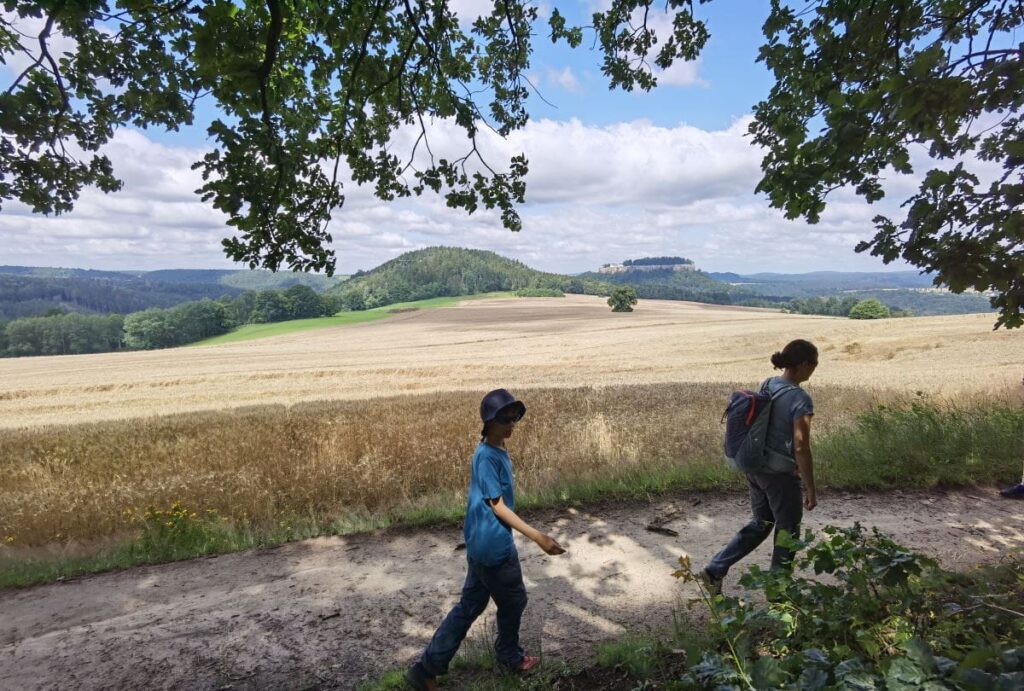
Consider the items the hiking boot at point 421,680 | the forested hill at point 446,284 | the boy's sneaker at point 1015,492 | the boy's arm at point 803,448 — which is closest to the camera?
the hiking boot at point 421,680

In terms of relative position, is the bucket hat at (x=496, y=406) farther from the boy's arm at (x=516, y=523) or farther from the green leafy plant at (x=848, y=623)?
the green leafy plant at (x=848, y=623)

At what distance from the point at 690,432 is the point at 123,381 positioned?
105 feet

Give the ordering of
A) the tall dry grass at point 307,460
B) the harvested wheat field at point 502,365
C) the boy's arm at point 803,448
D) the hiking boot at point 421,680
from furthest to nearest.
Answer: the harvested wheat field at point 502,365 < the tall dry grass at point 307,460 < the boy's arm at point 803,448 < the hiking boot at point 421,680

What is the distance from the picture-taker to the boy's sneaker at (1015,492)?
630 cm

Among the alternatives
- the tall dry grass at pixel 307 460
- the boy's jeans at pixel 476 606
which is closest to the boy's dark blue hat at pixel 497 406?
the boy's jeans at pixel 476 606

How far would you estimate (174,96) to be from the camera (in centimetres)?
455

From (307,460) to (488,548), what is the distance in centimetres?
632

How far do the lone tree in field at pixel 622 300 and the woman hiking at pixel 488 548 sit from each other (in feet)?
226

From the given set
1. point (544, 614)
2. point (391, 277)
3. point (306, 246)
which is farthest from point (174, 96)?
point (391, 277)

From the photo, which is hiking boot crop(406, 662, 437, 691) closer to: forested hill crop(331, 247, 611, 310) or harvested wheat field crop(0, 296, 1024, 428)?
harvested wheat field crop(0, 296, 1024, 428)

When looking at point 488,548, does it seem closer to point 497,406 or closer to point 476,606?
point 476,606

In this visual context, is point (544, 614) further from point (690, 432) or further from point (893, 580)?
point (690, 432)

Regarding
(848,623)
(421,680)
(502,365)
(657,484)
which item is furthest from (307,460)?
(502,365)

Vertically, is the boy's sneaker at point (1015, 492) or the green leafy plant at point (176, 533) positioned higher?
the boy's sneaker at point (1015, 492)
